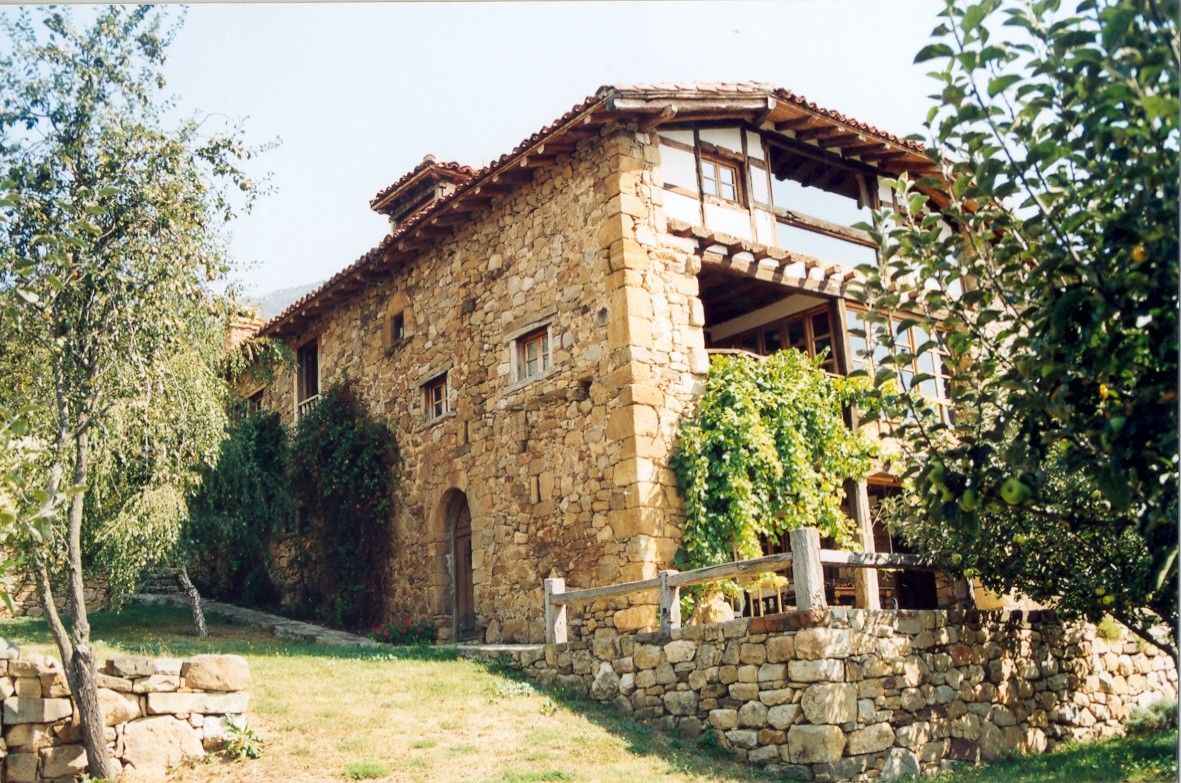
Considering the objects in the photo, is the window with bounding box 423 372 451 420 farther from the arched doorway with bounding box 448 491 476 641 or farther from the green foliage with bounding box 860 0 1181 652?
the green foliage with bounding box 860 0 1181 652

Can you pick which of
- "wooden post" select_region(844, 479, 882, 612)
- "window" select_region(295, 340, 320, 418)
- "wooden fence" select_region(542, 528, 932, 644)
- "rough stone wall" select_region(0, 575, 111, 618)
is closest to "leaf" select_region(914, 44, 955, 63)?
"wooden fence" select_region(542, 528, 932, 644)

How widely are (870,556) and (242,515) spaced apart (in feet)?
27.3

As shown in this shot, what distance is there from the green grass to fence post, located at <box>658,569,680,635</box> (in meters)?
2.13

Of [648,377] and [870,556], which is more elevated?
[648,377]

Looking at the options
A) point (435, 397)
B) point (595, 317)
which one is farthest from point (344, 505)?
point (595, 317)

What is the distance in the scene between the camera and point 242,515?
13164 millimetres

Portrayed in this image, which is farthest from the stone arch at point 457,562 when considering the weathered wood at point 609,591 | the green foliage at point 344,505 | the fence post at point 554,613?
the weathered wood at point 609,591

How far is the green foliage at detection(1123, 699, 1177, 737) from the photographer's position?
923cm

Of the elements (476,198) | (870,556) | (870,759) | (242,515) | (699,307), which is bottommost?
(870,759)

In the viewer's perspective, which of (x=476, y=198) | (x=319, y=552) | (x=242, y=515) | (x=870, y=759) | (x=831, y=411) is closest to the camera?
(x=870, y=759)

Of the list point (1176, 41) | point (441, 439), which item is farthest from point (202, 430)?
point (1176, 41)

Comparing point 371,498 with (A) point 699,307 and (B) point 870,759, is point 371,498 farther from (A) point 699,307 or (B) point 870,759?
(B) point 870,759

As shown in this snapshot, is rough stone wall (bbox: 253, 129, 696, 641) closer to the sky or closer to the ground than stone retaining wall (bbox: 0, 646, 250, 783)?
closer to the sky

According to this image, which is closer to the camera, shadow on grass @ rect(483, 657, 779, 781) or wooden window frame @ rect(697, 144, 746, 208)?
shadow on grass @ rect(483, 657, 779, 781)
